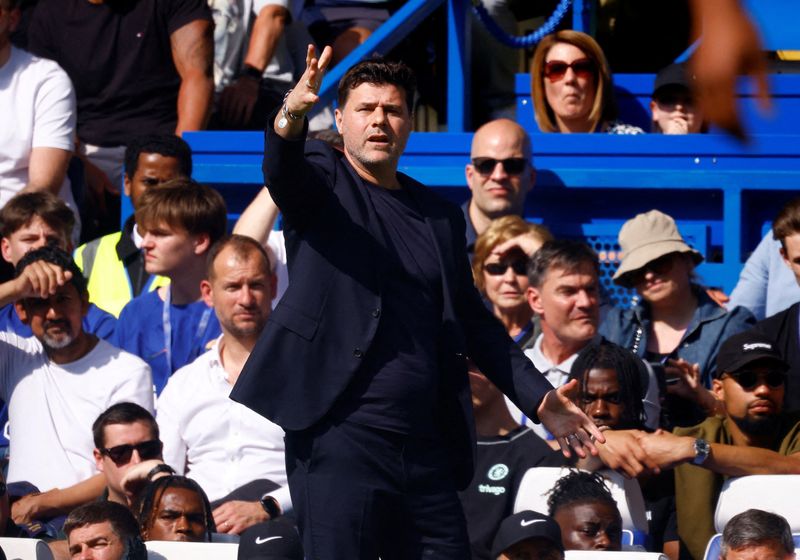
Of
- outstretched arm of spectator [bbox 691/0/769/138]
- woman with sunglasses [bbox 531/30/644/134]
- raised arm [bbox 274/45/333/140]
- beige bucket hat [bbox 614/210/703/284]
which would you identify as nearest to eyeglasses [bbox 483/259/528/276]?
beige bucket hat [bbox 614/210/703/284]

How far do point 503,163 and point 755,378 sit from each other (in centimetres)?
172

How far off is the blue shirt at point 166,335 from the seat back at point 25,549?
5.26ft

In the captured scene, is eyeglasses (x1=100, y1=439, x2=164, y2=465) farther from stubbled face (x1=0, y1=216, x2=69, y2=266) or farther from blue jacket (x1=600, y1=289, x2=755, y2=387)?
blue jacket (x1=600, y1=289, x2=755, y2=387)

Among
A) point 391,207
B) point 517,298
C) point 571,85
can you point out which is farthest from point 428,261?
point 571,85

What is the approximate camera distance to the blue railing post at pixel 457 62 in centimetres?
736

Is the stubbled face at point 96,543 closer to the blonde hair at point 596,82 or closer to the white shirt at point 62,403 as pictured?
the white shirt at point 62,403

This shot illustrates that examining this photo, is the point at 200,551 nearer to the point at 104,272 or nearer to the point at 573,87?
the point at 104,272

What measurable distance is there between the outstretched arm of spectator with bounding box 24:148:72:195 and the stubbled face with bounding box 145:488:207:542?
2.54m

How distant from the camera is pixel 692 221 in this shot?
6727 mm

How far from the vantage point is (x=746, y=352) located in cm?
489

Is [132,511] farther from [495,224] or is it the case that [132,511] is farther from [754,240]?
[754,240]

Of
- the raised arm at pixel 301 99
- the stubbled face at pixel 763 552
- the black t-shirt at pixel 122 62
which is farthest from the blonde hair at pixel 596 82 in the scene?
the raised arm at pixel 301 99

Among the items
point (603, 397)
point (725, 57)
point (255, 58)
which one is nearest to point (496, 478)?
point (603, 397)

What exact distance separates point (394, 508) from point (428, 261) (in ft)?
2.11
